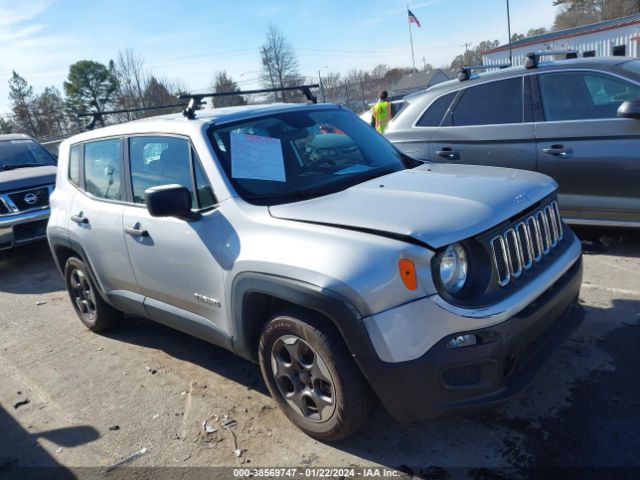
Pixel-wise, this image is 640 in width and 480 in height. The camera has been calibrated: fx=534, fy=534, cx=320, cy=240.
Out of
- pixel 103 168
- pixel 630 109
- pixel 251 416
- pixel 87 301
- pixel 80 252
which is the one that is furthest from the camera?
pixel 87 301

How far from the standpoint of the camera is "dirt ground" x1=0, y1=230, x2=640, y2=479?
274 centimetres

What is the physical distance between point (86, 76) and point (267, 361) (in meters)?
60.9

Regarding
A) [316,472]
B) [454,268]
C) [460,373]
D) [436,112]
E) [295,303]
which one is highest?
[436,112]

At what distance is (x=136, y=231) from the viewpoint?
3.74 m

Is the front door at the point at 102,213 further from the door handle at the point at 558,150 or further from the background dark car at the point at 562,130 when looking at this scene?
the door handle at the point at 558,150

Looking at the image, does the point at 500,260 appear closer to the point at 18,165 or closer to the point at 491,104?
the point at 491,104

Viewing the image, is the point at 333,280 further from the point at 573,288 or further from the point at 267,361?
the point at 573,288

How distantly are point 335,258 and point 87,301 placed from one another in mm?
3354

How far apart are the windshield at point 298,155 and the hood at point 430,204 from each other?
0.65ft

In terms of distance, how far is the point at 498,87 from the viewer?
566cm

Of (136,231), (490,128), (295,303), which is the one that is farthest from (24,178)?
(295,303)

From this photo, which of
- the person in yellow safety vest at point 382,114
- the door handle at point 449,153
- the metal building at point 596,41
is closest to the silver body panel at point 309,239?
the door handle at point 449,153

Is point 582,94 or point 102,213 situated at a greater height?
point 582,94

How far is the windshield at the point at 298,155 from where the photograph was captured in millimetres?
3244
